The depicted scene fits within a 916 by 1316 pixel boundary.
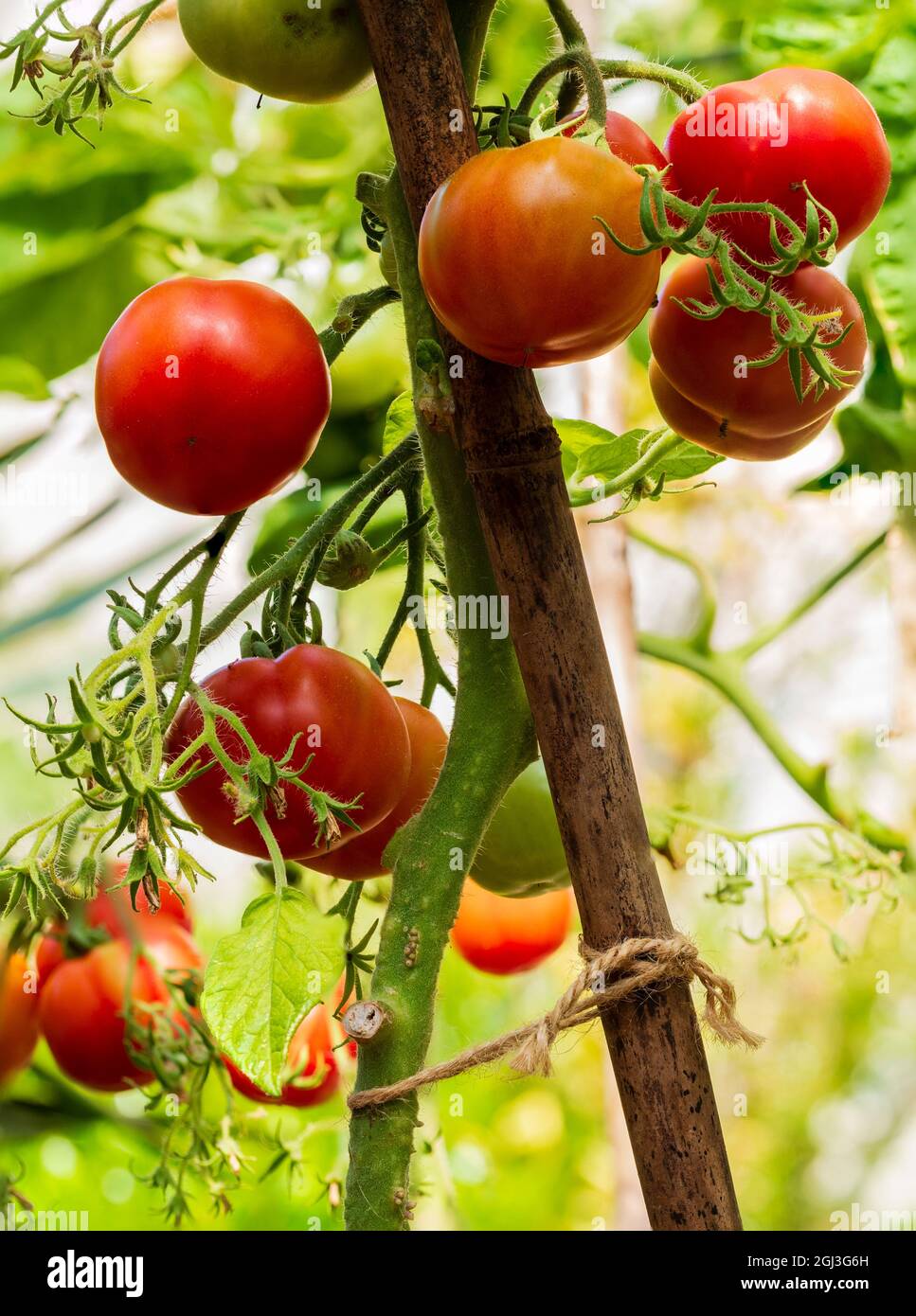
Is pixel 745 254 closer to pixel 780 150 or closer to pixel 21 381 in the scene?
pixel 780 150

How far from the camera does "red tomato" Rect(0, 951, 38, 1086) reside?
0.82 m

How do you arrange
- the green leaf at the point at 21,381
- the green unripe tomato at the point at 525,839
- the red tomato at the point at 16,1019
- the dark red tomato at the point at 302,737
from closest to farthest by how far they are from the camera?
the dark red tomato at the point at 302,737 → the green unripe tomato at the point at 525,839 → the red tomato at the point at 16,1019 → the green leaf at the point at 21,381

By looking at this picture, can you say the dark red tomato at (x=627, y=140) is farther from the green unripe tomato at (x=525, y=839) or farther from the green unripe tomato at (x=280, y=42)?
the green unripe tomato at (x=525, y=839)

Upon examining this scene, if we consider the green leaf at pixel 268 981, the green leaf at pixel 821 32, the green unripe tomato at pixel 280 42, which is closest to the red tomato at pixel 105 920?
the green leaf at pixel 268 981

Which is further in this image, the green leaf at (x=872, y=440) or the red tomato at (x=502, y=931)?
the green leaf at (x=872, y=440)

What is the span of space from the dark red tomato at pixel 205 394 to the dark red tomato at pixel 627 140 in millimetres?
130

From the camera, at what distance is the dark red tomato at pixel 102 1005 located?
30.9 inches

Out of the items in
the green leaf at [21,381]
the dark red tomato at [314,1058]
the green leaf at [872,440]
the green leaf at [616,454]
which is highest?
the green leaf at [21,381]

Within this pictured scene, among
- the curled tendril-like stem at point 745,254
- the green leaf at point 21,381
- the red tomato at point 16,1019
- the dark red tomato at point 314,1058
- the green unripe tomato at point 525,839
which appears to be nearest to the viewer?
the curled tendril-like stem at point 745,254

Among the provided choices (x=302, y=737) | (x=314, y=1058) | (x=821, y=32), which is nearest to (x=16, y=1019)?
(x=314, y=1058)
